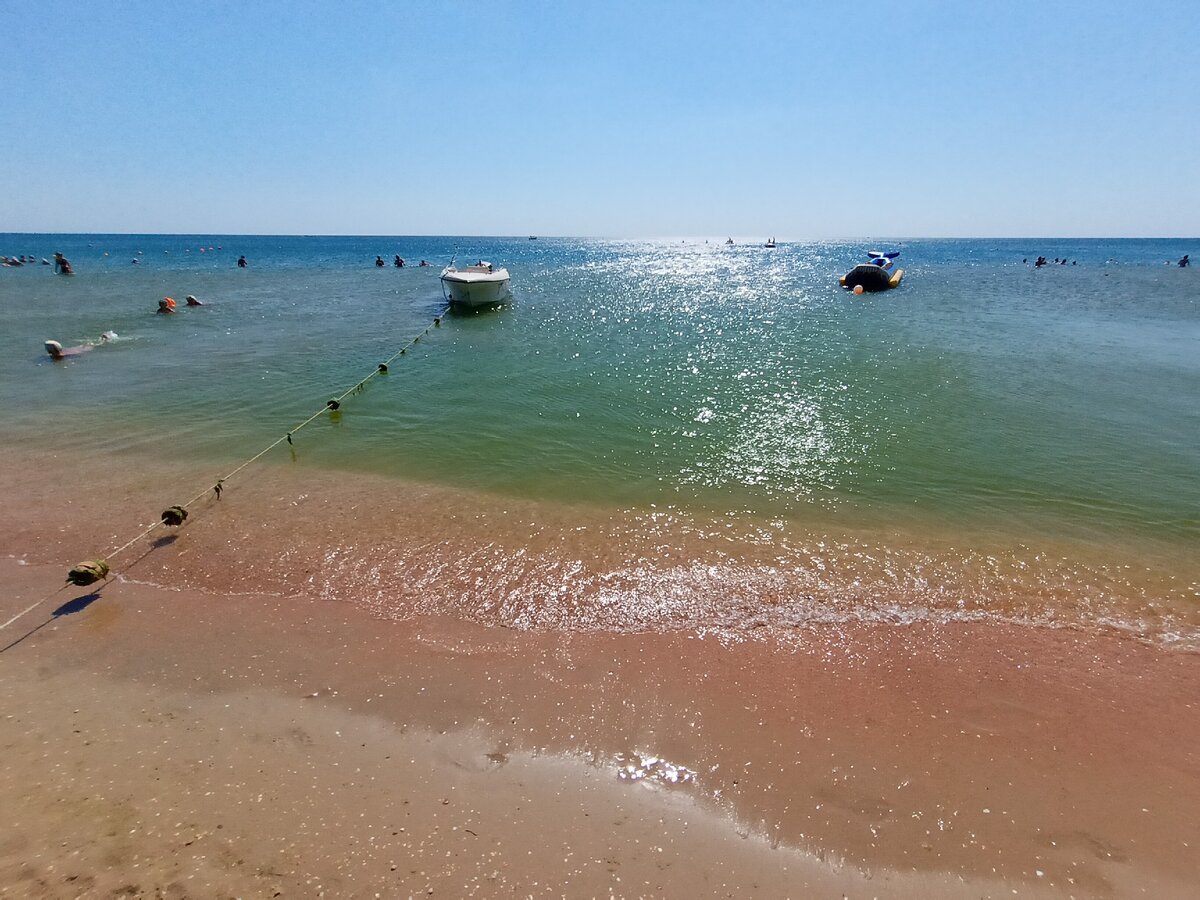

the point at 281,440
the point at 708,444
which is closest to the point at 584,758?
the point at 708,444

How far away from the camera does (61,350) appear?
2339 cm

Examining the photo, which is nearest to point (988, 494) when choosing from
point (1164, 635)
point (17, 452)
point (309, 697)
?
point (1164, 635)

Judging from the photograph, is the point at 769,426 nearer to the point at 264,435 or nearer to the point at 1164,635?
the point at 1164,635

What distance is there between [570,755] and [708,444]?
32.8ft

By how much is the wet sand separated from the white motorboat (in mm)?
29628

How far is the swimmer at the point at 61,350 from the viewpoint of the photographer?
74.5 ft

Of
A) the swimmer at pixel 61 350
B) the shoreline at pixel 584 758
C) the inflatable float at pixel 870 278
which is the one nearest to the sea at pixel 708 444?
the swimmer at pixel 61 350

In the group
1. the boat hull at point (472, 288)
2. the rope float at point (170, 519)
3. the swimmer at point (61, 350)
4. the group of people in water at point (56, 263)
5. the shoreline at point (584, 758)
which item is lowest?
the shoreline at point (584, 758)

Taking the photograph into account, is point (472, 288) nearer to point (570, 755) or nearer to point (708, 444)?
point (708, 444)

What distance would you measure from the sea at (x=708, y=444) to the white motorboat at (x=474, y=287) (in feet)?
6.22

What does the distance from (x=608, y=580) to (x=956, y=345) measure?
86.1 feet

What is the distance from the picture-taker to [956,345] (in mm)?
26953

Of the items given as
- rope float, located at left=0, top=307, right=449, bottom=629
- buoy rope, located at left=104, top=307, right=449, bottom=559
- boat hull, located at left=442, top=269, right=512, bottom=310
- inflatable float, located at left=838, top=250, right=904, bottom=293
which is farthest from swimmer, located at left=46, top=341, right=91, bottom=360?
inflatable float, located at left=838, top=250, right=904, bottom=293

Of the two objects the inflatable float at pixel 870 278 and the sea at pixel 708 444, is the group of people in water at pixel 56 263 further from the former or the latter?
the inflatable float at pixel 870 278
